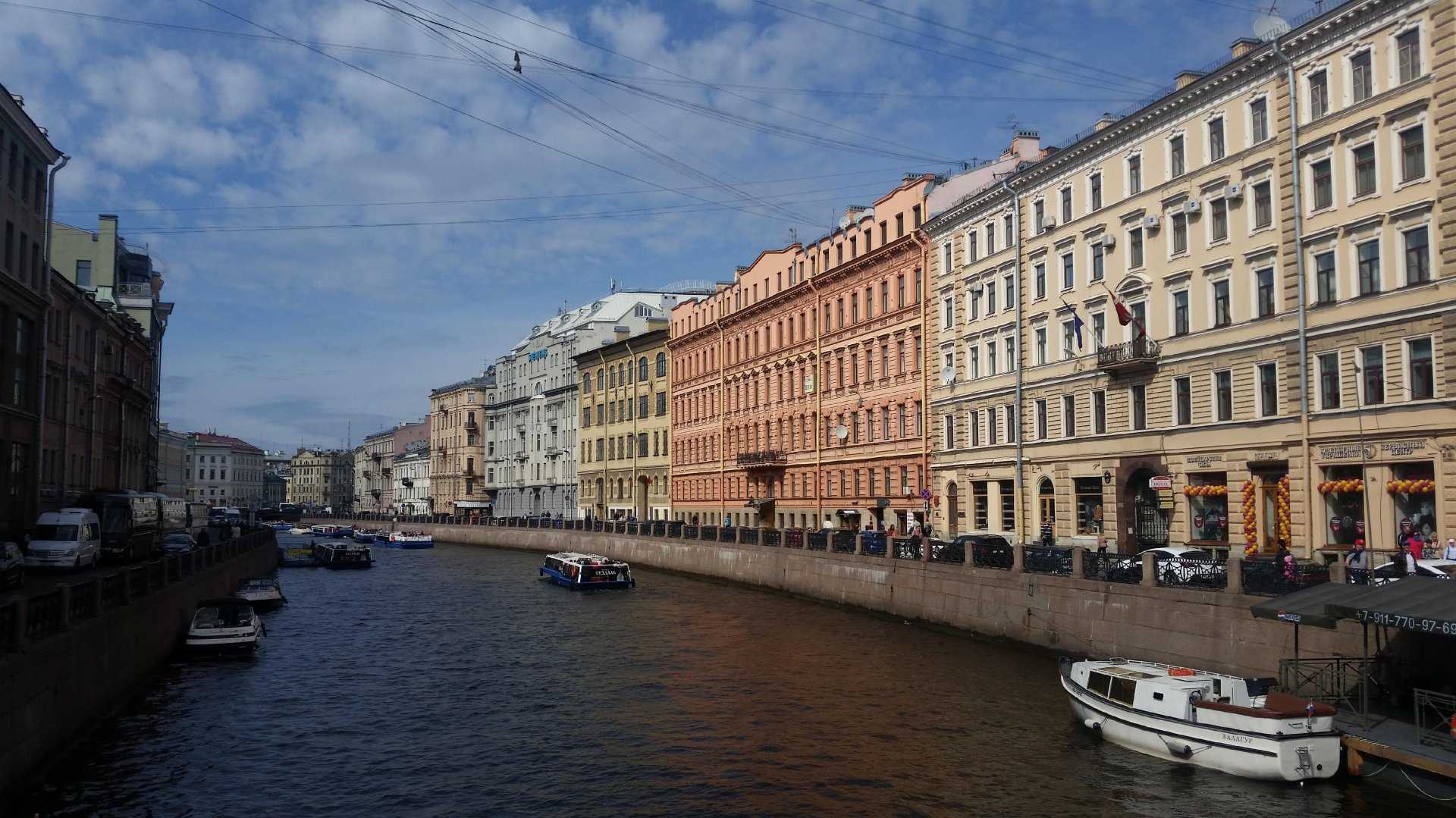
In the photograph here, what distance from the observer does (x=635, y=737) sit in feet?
74.6

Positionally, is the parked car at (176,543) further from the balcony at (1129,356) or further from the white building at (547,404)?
the white building at (547,404)

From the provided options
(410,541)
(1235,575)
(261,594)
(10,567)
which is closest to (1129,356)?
(1235,575)

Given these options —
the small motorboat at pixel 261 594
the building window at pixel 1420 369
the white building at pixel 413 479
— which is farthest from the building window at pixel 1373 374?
the white building at pixel 413 479

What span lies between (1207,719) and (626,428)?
78.2m

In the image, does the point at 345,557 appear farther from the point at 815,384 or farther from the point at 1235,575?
the point at 1235,575

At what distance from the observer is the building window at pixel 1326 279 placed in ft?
105

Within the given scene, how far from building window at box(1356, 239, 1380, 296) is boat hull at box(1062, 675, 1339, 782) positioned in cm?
1601

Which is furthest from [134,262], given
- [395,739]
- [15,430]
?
[395,739]

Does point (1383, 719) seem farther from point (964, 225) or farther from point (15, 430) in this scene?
point (15, 430)

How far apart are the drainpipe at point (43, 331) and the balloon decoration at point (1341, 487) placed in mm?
45243

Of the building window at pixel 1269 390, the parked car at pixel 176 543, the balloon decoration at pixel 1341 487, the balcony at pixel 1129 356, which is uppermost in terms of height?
the balcony at pixel 1129 356

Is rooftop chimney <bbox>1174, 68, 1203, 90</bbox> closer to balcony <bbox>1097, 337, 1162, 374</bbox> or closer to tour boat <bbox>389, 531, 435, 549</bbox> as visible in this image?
balcony <bbox>1097, 337, 1162, 374</bbox>

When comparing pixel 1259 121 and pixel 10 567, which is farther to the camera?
pixel 1259 121

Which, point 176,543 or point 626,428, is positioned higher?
point 626,428
